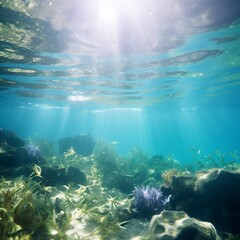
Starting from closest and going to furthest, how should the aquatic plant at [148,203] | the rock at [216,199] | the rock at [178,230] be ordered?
the rock at [178,230] → the rock at [216,199] → the aquatic plant at [148,203]

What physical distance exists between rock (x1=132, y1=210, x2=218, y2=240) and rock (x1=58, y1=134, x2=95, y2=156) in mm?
19249

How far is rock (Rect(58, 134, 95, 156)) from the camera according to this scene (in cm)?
2461

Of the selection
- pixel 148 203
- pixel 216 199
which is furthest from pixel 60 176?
pixel 216 199

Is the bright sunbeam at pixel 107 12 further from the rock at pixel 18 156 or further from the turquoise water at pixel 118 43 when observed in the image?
the rock at pixel 18 156

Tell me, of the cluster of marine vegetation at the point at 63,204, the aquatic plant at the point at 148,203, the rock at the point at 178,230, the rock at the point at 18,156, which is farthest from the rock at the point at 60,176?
the rock at the point at 178,230

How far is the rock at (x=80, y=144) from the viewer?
24.6 m

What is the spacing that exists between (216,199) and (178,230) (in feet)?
9.43

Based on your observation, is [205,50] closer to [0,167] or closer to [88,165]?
[88,165]

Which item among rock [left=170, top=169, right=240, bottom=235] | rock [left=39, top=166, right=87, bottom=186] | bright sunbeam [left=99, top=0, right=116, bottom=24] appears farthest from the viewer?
rock [left=39, top=166, right=87, bottom=186]

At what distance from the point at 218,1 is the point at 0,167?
45.5ft

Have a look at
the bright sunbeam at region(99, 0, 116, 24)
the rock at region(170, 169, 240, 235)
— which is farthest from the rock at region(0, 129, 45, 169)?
the rock at region(170, 169, 240, 235)

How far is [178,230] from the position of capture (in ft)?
17.9

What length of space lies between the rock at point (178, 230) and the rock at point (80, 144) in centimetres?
1925

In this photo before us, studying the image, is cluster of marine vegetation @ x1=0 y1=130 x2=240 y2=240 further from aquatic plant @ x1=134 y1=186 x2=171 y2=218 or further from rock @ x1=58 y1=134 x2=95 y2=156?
rock @ x1=58 y1=134 x2=95 y2=156
